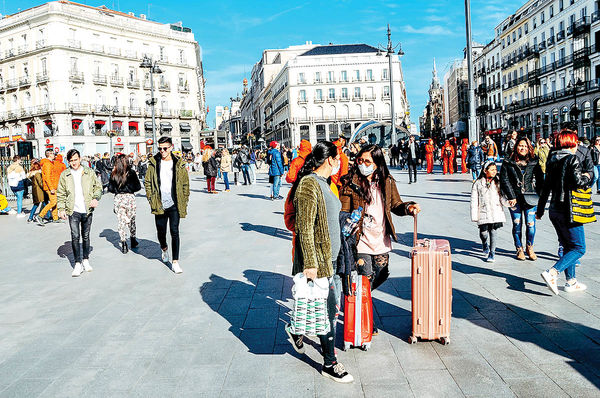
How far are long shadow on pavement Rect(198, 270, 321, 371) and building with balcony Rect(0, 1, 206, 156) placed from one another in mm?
46780

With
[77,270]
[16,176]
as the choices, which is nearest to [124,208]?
[77,270]

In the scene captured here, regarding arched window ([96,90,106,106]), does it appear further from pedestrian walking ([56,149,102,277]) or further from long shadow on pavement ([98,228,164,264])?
pedestrian walking ([56,149,102,277])

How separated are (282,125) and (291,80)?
32.4 feet

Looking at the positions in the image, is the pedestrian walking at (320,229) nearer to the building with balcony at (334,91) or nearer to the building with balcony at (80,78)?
the building with balcony at (80,78)

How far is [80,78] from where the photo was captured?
51094mm

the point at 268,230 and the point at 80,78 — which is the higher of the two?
the point at 80,78

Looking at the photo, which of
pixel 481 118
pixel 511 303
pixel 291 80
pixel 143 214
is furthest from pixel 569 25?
pixel 511 303

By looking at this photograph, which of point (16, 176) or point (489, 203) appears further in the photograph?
point (16, 176)

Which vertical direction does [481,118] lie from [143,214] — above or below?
above

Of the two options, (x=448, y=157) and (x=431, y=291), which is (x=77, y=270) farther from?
(x=448, y=157)

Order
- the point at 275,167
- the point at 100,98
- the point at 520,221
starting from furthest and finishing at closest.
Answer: the point at 100,98, the point at 275,167, the point at 520,221

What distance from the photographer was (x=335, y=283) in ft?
12.8

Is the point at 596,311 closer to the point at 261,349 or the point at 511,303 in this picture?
the point at 511,303

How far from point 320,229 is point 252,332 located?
1520 millimetres
